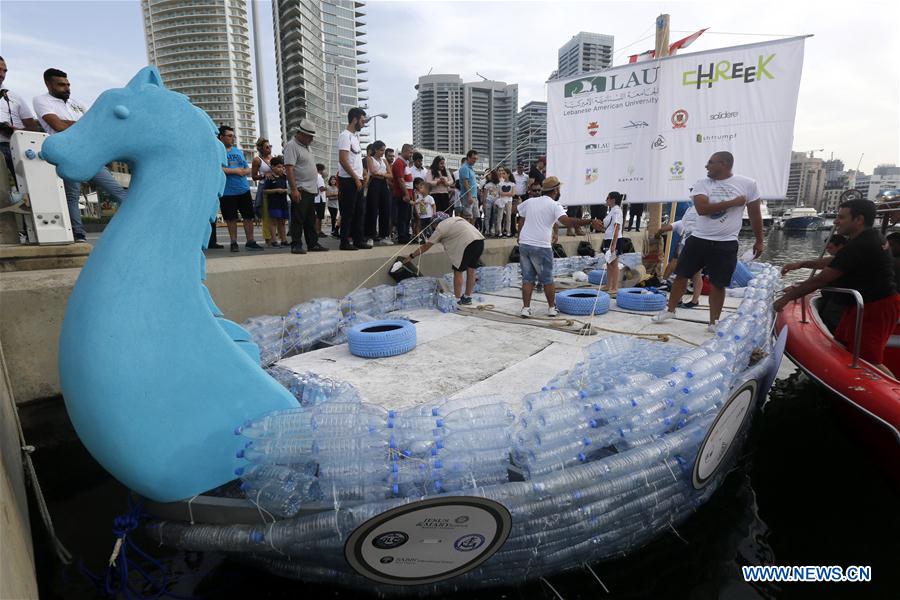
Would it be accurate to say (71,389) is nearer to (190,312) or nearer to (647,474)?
(190,312)

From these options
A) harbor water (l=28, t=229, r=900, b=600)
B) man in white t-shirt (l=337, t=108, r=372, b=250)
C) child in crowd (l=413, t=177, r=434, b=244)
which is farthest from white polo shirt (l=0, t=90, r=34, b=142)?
child in crowd (l=413, t=177, r=434, b=244)

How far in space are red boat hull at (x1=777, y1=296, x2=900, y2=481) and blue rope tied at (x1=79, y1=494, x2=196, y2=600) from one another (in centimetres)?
522

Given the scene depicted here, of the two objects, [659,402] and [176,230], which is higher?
[176,230]

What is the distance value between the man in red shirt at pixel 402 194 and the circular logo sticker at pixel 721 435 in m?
6.61

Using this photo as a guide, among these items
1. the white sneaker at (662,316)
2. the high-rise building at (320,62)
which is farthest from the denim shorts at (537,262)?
the high-rise building at (320,62)

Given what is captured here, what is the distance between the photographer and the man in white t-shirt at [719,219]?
4848 millimetres

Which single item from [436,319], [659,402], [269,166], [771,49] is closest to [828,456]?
[659,402]

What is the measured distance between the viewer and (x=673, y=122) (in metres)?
7.81

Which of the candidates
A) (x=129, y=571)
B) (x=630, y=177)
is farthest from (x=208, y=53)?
(x=129, y=571)

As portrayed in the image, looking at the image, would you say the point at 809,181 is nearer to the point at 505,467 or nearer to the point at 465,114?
the point at 465,114

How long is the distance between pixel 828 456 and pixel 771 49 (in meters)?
6.37

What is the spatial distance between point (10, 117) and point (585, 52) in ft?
42.3

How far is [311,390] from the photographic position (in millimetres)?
3654

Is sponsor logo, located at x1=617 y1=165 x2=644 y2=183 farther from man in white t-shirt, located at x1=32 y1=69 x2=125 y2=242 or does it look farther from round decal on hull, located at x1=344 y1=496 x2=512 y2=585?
man in white t-shirt, located at x1=32 y1=69 x2=125 y2=242
